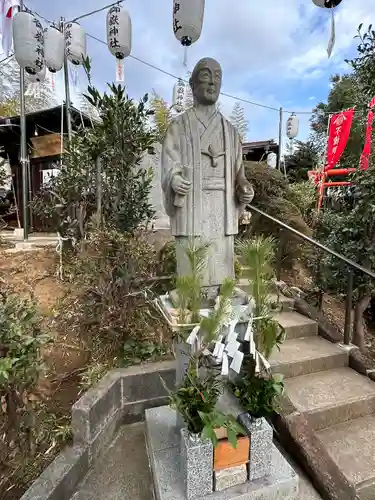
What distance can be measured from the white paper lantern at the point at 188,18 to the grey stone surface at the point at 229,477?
5554mm

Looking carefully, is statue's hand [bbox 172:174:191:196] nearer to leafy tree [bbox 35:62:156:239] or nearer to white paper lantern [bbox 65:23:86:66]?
leafy tree [bbox 35:62:156:239]

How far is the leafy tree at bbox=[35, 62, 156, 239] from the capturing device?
3773 mm

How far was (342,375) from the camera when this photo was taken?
3.14 m

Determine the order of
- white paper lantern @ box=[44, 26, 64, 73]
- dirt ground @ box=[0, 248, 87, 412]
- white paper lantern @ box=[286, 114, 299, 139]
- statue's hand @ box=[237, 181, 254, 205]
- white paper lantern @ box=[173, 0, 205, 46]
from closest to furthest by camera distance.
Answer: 1. statue's hand @ box=[237, 181, 254, 205]
2. dirt ground @ box=[0, 248, 87, 412]
3. white paper lantern @ box=[173, 0, 205, 46]
4. white paper lantern @ box=[44, 26, 64, 73]
5. white paper lantern @ box=[286, 114, 299, 139]

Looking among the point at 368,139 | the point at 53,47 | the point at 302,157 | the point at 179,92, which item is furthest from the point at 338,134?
the point at 53,47

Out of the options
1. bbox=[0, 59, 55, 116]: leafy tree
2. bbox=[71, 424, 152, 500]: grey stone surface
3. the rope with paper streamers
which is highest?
bbox=[0, 59, 55, 116]: leafy tree

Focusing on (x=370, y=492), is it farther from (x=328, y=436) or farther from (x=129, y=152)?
(x=129, y=152)

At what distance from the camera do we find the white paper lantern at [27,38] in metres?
5.57

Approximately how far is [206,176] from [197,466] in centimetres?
188

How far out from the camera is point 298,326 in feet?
12.0

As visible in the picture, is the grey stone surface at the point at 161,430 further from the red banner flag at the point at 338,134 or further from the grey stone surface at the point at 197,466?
the red banner flag at the point at 338,134

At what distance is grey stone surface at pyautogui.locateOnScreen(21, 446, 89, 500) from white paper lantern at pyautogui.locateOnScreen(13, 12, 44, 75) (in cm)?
651

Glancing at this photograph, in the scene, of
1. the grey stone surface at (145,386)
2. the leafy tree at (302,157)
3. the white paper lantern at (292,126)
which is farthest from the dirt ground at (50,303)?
the leafy tree at (302,157)

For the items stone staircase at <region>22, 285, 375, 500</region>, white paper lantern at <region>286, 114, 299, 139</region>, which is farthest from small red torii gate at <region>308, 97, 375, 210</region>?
stone staircase at <region>22, 285, 375, 500</region>
